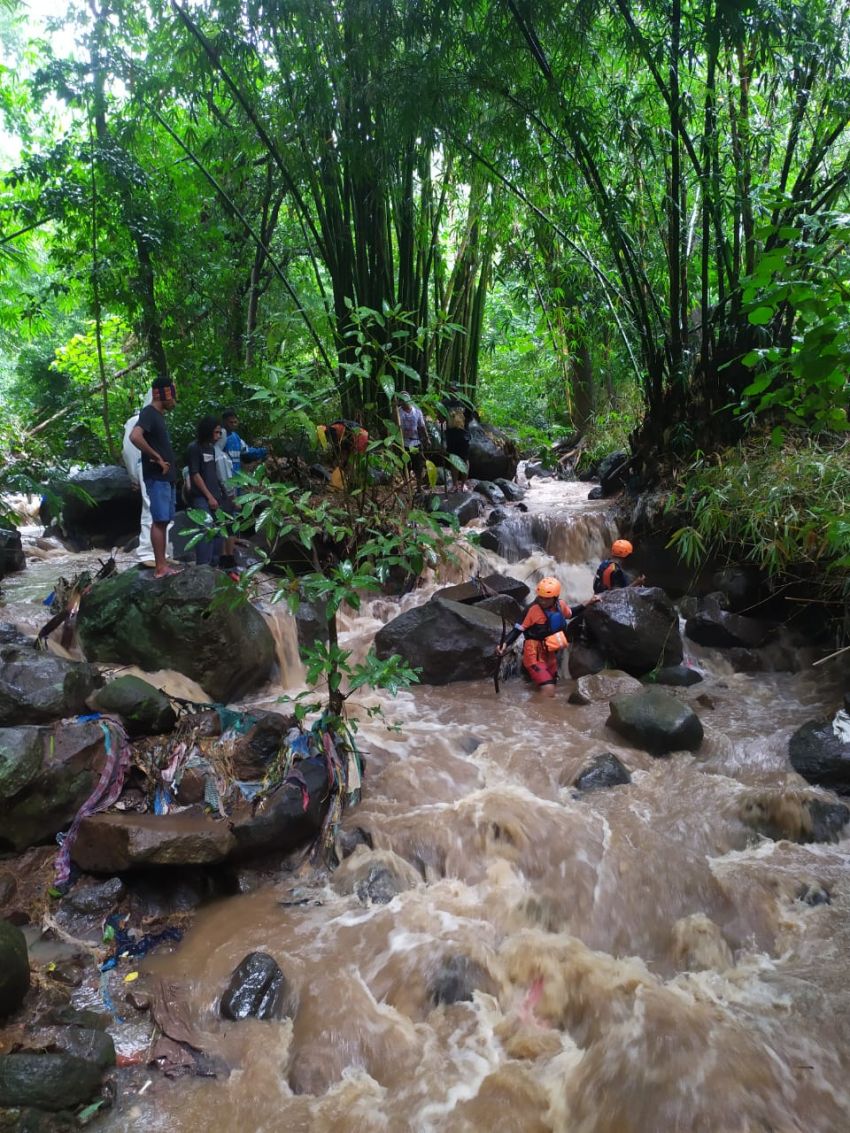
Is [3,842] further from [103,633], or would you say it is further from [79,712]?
[103,633]

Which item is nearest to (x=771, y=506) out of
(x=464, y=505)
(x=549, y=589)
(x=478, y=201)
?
(x=549, y=589)

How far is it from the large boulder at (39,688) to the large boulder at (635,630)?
3984 millimetres

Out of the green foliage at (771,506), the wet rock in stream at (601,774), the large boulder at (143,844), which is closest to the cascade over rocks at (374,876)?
the large boulder at (143,844)

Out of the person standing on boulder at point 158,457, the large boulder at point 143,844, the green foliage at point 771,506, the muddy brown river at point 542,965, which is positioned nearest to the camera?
the muddy brown river at point 542,965

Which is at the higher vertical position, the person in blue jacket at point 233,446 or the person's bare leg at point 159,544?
the person in blue jacket at point 233,446

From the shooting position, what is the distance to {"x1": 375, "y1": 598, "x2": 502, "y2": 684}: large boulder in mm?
5742

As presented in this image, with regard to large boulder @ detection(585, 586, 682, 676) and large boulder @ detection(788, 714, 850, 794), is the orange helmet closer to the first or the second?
large boulder @ detection(585, 586, 682, 676)

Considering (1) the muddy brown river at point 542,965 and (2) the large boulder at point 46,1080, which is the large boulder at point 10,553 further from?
(2) the large boulder at point 46,1080

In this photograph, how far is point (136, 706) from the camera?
375 cm

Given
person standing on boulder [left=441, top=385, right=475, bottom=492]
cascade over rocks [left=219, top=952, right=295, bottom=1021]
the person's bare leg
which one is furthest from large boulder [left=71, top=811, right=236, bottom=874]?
person standing on boulder [left=441, top=385, right=475, bottom=492]

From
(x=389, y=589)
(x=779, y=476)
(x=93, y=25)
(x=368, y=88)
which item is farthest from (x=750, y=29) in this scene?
(x=93, y=25)

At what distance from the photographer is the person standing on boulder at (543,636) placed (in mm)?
5617

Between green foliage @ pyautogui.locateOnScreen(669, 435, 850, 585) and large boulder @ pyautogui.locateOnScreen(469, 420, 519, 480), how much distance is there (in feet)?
14.0

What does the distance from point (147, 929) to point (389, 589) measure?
4.70 metres
